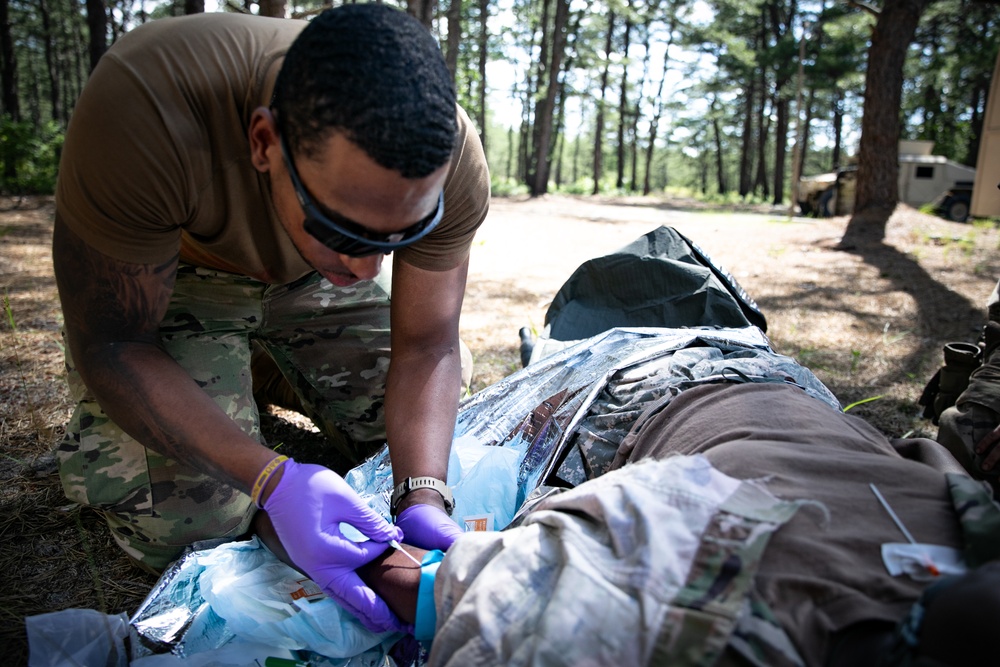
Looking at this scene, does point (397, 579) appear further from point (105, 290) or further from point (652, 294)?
point (652, 294)

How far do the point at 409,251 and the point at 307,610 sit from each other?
854 mm

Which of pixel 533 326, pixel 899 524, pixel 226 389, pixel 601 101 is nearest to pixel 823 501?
pixel 899 524

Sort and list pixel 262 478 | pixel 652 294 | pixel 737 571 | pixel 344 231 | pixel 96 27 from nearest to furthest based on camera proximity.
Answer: pixel 737 571, pixel 344 231, pixel 262 478, pixel 652 294, pixel 96 27

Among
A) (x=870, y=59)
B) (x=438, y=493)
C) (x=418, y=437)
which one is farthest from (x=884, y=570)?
(x=870, y=59)

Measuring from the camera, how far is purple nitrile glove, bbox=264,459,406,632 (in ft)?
4.22

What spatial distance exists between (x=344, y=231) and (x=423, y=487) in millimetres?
649

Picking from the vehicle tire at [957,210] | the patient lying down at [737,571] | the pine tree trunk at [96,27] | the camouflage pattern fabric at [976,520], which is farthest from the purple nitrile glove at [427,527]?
the vehicle tire at [957,210]

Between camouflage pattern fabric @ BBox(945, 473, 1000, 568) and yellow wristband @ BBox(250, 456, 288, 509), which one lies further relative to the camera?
yellow wristband @ BBox(250, 456, 288, 509)

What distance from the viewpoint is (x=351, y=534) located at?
4.57 feet

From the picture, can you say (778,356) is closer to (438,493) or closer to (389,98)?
(438,493)

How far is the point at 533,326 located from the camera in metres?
3.24

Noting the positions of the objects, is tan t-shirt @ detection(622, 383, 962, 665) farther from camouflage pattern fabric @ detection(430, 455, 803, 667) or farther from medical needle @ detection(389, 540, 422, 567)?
medical needle @ detection(389, 540, 422, 567)

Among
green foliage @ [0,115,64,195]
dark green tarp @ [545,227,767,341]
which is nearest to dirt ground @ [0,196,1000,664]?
dark green tarp @ [545,227,767,341]

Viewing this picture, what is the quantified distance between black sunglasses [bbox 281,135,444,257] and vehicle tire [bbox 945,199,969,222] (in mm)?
14391
